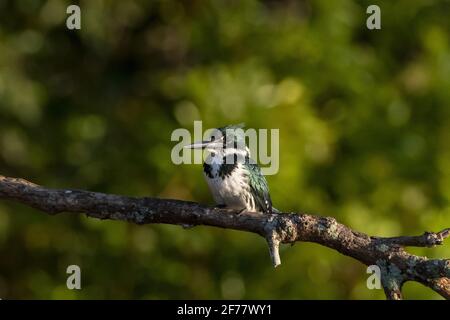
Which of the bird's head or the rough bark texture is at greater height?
the bird's head

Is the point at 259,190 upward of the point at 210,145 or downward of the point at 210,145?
downward

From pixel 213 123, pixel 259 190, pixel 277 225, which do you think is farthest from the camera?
pixel 213 123

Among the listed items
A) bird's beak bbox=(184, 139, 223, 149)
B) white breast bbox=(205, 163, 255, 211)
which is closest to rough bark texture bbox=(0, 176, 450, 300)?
white breast bbox=(205, 163, 255, 211)

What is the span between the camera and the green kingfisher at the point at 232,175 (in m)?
5.10

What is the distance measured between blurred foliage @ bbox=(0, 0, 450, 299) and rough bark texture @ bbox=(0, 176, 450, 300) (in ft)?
8.96

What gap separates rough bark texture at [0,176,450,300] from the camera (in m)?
3.87

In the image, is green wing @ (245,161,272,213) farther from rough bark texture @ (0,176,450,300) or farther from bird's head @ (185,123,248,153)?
rough bark texture @ (0,176,450,300)

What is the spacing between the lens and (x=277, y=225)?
4.07 m

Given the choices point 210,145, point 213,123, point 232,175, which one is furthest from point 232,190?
point 213,123

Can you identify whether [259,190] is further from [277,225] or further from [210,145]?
[277,225]

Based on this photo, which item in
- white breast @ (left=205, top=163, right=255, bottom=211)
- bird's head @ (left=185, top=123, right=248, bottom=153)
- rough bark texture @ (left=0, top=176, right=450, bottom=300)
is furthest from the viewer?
bird's head @ (left=185, top=123, right=248, bottom=153)

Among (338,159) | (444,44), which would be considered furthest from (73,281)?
(444,44)

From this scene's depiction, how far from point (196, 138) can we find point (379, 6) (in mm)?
2362

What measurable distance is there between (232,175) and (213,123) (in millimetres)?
1956
